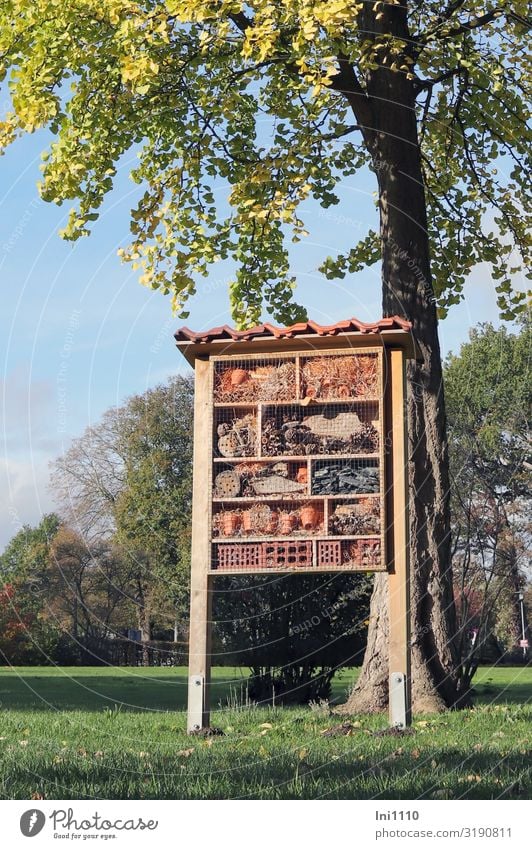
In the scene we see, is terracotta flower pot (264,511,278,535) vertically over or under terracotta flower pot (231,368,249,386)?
under

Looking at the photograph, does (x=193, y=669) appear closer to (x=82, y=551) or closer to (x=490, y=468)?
(x=82, y=551)

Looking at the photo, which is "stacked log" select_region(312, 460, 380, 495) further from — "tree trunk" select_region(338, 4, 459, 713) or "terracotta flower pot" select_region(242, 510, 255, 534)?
"tree trunk" select_region(338, 4, 459, 713)

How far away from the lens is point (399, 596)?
8.52 meters

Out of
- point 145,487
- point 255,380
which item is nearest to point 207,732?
point 255,380

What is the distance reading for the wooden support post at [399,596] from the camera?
336 inches

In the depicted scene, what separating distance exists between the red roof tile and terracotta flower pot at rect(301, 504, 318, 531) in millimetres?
1598

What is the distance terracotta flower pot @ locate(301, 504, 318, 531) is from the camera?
28.5 ft

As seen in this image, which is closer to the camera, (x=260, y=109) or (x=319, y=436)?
(x=319, y=436)

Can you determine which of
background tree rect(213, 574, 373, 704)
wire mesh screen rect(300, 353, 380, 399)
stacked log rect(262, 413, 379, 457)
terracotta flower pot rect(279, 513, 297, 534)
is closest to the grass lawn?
background tree rect(213, 574, 373, 704)

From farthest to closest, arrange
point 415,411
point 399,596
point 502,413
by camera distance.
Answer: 1. point 502,413
2. point 415,411
3. point 399,596

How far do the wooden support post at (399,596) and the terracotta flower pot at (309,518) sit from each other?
2.25 feet

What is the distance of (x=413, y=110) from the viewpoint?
12367mm

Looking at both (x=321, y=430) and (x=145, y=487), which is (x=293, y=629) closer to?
(x=321, y=430)

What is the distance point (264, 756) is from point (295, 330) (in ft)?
12.4
